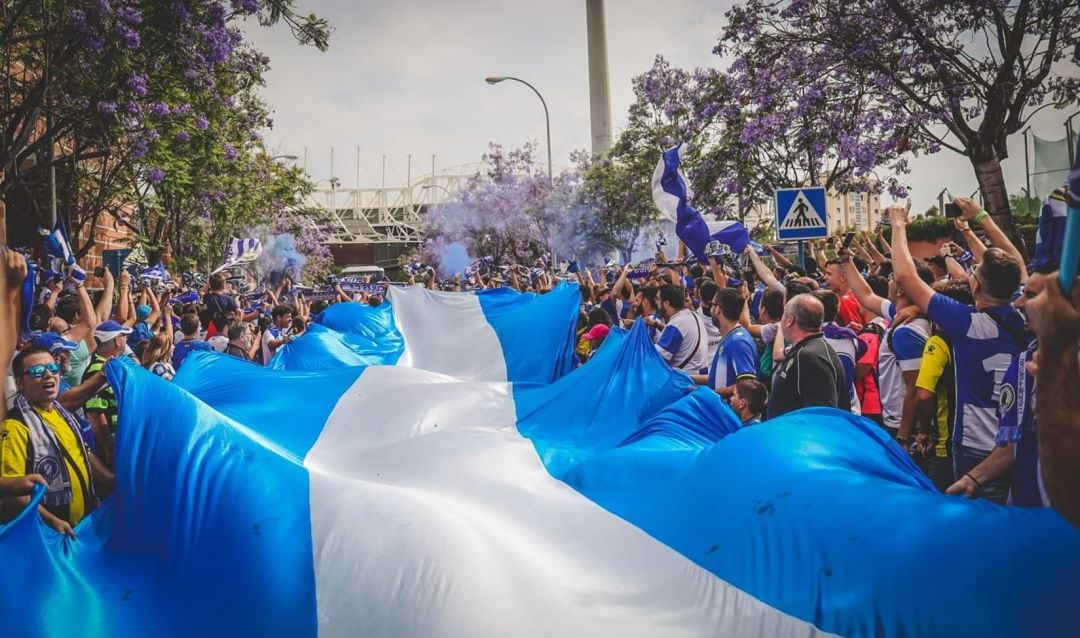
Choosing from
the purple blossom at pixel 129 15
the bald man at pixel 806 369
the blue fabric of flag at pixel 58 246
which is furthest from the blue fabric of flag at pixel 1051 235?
the purple blossom at pixel 129 15

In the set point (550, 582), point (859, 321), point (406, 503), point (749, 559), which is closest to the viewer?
point (749, 559)

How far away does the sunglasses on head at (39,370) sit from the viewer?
14.3 ft

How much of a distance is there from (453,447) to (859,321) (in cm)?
456

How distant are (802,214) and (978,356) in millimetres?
4702

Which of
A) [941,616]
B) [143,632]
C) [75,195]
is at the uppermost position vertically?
[75,195]

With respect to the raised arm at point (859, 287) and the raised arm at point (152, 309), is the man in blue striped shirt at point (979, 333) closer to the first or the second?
the raised arm at point (859, 287)

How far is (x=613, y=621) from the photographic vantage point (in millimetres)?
2994

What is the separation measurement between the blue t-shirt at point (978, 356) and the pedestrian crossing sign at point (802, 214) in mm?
4516

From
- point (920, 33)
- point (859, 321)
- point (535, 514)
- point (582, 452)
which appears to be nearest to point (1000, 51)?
point (920, 33)

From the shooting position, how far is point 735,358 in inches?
241

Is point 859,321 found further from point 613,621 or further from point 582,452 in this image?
point 613,621

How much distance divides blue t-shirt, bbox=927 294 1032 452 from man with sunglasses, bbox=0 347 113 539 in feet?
14.5

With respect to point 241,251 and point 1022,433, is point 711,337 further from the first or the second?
point 241,251

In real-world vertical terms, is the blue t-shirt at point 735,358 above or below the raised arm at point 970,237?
below
